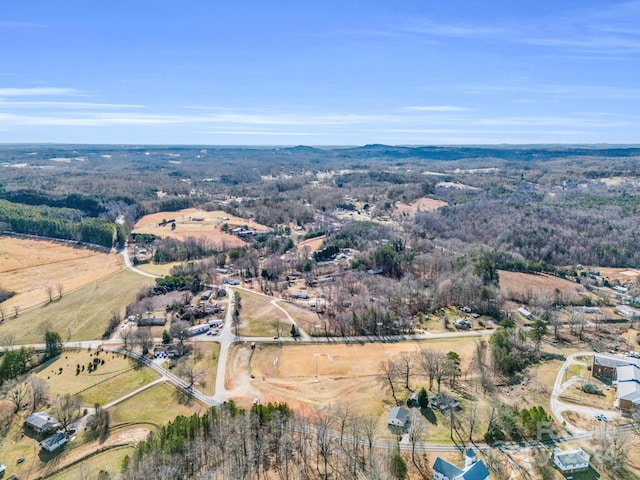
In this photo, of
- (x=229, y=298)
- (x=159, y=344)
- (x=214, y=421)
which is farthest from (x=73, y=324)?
(x=214, y=421)

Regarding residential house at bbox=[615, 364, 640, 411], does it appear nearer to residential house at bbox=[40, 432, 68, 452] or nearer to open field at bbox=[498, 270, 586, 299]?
open field at bbox=[498, 270, 586, 299]

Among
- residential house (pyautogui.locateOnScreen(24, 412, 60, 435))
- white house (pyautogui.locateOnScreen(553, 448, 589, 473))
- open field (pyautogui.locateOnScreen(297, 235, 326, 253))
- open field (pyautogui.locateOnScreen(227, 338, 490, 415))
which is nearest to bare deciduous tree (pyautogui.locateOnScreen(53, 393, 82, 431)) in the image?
Result: residential house (pyautogui.locateOnScreen(24, 412, 60, 435))

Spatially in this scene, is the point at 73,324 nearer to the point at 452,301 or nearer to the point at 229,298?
the point at 229,298

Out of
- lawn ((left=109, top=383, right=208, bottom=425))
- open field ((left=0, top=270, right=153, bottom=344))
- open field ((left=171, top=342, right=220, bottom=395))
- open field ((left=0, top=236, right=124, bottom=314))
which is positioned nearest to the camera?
lawn ((left=109, top=383, right=208, bottom=425))

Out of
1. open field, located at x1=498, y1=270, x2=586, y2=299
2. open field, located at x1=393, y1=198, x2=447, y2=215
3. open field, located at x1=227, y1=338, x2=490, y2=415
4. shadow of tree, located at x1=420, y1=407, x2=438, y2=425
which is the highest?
open field, located at x1=393, y1=198, x2=447, y2=215

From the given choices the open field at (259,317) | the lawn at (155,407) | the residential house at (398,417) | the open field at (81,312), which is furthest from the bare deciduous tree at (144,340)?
the residential house at (398,417)

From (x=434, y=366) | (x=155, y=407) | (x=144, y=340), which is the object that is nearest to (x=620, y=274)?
(x=434, y=366)

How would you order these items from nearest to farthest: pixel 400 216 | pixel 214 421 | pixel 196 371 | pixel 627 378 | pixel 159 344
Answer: pixel 214 421 → pixel 627 378 → pixel 196 371 → pixel 159 344 → pixel 400 216
